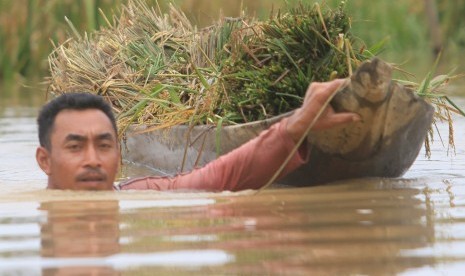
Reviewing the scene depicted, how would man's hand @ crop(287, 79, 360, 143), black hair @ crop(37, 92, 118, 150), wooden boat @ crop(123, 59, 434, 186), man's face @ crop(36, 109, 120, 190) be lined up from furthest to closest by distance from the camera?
black hair @ crop(37, 92, 118, 150)
man's face @ crop(36, 109, 120, 190)
wooden boat @ crop(123, 59, 434, 186)
man's hand @ crop(287, 79, 360, 143)

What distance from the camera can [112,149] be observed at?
6266 mm

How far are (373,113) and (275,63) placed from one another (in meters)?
0.84

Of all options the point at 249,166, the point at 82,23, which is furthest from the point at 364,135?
the point at 82,23

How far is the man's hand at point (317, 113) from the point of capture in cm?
601

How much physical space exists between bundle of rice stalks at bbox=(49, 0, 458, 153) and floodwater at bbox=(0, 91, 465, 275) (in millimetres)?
692

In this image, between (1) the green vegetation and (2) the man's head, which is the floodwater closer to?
(2) the man's head

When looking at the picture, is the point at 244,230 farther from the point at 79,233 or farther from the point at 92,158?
the point at 92,158

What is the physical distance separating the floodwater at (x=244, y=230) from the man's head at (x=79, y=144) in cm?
9

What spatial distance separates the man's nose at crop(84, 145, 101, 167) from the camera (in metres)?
6.20

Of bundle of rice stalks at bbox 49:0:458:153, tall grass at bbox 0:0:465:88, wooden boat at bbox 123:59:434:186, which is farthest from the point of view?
tall grass at bbox 0:0:465:88

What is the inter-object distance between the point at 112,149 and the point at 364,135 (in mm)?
1251

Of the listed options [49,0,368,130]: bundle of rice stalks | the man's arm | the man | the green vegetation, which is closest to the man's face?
the man

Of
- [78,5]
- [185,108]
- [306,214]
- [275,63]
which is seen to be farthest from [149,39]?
[78,5]

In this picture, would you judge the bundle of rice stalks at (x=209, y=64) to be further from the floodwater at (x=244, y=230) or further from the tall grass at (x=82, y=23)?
the tall grass at (x=82, y=23)
